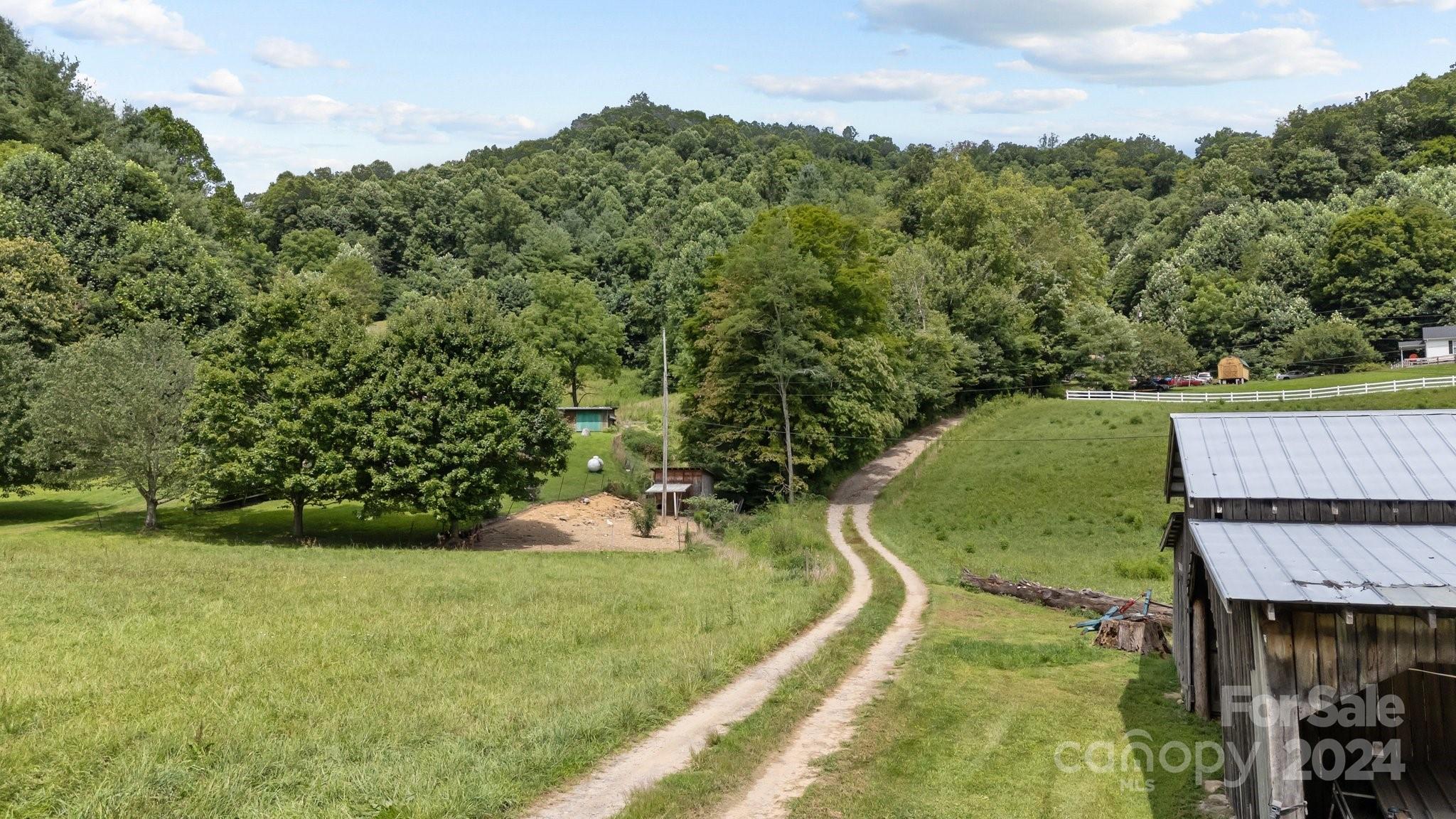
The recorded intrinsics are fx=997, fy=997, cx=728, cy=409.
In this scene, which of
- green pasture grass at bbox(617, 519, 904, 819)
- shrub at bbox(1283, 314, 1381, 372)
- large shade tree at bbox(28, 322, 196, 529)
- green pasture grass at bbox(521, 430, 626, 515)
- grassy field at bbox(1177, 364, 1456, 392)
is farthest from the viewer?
shrub at bbox(1283, 314, 1381, 372)

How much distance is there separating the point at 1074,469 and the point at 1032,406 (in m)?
17.5

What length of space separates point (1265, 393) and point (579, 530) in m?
45.5

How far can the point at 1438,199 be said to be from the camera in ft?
332

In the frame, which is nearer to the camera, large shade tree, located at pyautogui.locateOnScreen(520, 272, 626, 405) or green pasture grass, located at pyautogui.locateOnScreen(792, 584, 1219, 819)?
green pasture grass, located at pyautogui.locateOnScreen(792, 584, 1219, 819)

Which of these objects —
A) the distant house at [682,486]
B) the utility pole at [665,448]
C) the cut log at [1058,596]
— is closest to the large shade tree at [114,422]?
the utility pole at [665,448]

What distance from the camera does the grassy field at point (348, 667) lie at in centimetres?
1330

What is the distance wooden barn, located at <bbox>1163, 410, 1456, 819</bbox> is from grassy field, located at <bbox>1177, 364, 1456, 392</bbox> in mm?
57048

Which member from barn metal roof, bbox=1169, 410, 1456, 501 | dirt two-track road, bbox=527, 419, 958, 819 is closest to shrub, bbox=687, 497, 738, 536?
dirt two-track road, bbox=527, 419, 958, 819

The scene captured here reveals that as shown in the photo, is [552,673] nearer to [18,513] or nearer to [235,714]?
[235,714]

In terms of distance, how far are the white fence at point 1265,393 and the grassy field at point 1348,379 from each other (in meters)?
1.78

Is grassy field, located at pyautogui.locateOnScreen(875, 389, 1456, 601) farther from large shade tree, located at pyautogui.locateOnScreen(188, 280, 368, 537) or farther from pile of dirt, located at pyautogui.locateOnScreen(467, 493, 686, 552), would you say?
Result: large shade tree, located at pyautogui.locateOnScreen(188, 280, 368, 537)

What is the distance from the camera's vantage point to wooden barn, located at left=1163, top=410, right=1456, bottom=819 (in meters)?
11.1

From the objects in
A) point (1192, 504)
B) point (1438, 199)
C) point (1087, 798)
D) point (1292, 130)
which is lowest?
point (1087, 798)

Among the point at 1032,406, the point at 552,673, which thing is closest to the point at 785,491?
the point at 1032,406
